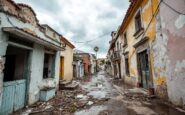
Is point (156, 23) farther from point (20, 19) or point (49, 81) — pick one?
point (49, 81)

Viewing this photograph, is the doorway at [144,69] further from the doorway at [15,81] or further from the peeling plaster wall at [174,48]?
the doorway at [15,81]

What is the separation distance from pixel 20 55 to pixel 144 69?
6.57 metres

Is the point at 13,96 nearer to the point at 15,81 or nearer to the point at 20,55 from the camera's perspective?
the point at 15,81

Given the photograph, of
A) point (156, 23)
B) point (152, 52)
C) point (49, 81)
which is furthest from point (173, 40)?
point (49, 81)

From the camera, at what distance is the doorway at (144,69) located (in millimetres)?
7379

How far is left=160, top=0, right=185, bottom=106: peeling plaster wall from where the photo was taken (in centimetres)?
399

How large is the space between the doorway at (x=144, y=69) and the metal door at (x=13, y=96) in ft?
20.1

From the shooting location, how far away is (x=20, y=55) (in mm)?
5637

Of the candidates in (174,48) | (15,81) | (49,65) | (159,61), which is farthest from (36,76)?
(174,48)

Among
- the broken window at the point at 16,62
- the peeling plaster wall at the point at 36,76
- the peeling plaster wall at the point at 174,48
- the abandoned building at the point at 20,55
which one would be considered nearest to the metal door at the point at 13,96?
the abandoned building at the point at 20,55

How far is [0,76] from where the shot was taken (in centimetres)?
379

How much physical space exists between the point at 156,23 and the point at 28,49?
17.7 ft

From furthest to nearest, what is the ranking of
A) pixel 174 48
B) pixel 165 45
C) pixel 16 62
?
pixel 16 62 < pixel 165 45 < pixel 174 48

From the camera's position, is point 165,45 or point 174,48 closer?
point 174,48
